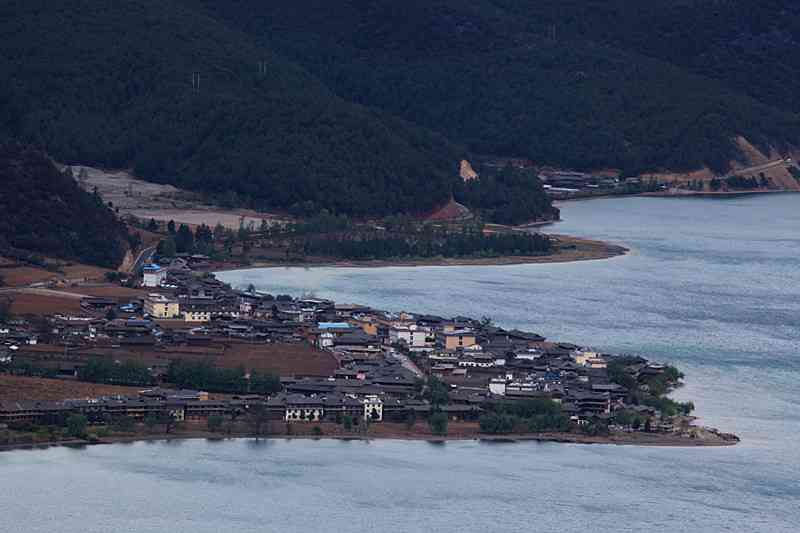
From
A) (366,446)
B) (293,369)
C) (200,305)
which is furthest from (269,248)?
(366,446)

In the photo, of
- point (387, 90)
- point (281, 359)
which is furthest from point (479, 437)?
point (387, 90)

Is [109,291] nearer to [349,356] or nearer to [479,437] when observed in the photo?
[349,356]

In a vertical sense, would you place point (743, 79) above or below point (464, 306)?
above

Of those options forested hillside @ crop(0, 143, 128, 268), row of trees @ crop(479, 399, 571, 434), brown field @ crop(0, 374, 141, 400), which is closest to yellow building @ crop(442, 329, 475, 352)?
row of trees @ crop(479, 399, 571, 434)

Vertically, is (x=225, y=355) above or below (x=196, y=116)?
below

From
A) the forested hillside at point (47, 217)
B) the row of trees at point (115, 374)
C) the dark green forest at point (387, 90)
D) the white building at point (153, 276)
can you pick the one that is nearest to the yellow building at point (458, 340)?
the row of trees at point (115, 374)

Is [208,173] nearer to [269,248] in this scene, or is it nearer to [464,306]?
[269,248]
